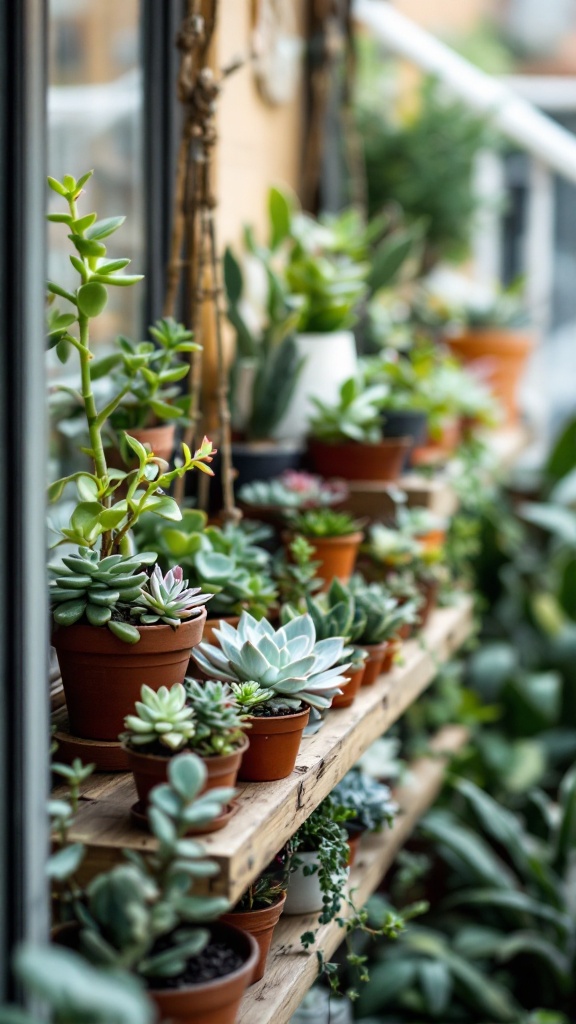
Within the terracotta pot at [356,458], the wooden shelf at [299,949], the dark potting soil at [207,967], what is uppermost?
the terracotta pot at [356,458]

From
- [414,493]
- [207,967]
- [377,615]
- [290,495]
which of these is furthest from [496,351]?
[207,967]

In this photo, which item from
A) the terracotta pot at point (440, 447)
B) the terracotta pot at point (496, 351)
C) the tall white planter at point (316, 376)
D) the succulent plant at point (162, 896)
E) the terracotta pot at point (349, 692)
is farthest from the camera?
the terracotta pot at point (496, 351)

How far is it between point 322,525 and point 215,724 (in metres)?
0.68

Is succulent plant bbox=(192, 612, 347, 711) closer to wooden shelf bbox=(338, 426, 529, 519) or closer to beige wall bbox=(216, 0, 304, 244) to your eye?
wooden shelf bbox=(338, 426, 529, 519)

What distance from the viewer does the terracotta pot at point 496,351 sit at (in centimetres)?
316

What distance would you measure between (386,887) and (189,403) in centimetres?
153

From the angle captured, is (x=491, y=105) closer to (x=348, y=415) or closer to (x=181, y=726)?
(x=348, y=415)

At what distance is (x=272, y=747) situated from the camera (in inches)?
49.1

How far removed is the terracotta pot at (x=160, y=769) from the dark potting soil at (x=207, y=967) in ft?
0.54

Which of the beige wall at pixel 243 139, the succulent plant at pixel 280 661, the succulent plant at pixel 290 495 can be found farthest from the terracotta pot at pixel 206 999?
the beige wall at pixel 243 139

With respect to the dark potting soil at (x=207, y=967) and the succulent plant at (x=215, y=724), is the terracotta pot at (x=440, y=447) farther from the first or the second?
the dark potting soil at (x=207, y=967)

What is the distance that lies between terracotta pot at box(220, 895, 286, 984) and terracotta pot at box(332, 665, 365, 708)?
0.93 feet

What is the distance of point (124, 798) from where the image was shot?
1.22 m

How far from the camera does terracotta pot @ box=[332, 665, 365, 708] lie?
1.54 m
